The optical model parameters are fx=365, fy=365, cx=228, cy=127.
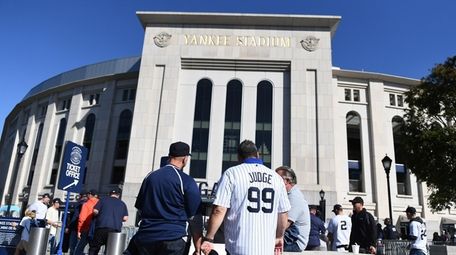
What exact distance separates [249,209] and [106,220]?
4.86 meters

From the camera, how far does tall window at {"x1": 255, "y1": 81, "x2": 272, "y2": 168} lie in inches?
1125

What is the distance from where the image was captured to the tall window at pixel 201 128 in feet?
93.5

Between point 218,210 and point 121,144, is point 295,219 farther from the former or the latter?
point 121,144

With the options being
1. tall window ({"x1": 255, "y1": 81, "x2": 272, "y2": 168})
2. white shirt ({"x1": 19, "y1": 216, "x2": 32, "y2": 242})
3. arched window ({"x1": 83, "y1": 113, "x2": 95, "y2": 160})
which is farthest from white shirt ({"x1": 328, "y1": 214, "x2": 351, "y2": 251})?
arched window ({"x1": 83, "y1": 113, "x2": 95, "y2": 160})

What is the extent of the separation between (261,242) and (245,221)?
0.23 metres

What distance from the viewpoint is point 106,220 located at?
724 centimetres

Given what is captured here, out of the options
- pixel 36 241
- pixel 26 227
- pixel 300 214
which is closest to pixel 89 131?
pixel 26 227

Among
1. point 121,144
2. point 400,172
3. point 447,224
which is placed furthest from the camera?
point 121,144

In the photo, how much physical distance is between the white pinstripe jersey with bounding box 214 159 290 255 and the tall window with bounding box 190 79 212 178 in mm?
24992

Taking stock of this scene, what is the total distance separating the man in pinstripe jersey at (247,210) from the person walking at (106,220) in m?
4.63

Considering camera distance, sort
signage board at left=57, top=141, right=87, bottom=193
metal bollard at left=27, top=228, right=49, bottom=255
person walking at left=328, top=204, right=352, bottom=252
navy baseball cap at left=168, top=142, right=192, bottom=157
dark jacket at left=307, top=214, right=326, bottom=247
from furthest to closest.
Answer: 1. signage board at left=57, top=141, right=87, bottom=193
2. person walking at left=328, top=204, right=352, bottom=252
3. dark jacket at left=307, top=214, right=326, bottom=247
4. metal bollard at left=27, top=228, right=49, bottom=255
5. navy baseball cap at left=168, top=142, right=192, bottom=157

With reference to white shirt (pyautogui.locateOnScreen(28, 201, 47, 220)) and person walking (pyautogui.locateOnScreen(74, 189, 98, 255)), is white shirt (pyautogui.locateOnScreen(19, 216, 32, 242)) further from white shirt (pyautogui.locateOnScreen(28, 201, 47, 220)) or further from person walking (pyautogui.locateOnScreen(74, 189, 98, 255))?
person walking (pyautogui.locateOnScreen(74, 189, 98, 255))

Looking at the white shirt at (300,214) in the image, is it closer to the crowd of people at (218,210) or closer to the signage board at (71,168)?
the crowd of people at (218,210)

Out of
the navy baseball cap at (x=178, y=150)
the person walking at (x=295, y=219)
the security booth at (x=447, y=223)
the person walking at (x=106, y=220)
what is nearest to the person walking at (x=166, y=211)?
the navy baseball cap at (x=178, y=150)
